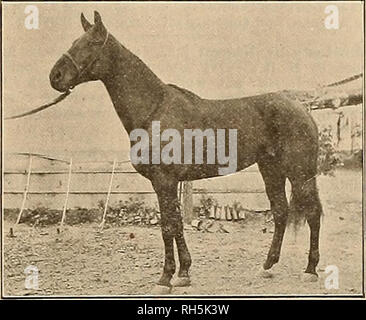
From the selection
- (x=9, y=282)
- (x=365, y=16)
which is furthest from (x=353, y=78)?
(x=9, y=282)

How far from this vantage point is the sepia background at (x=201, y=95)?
86.4 inches

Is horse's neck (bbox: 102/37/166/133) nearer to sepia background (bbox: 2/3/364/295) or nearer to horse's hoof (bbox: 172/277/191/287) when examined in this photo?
sepia background (bbox: 2/3/364/295)

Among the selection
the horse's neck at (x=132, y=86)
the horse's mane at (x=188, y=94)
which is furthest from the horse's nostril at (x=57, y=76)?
the horse's mane at (x=188, y=94)

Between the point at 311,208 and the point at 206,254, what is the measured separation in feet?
0.92

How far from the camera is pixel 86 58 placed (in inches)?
84.5

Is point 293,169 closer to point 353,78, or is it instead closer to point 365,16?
point 353,78

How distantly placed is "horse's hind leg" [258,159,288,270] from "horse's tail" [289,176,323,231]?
0.07 ft

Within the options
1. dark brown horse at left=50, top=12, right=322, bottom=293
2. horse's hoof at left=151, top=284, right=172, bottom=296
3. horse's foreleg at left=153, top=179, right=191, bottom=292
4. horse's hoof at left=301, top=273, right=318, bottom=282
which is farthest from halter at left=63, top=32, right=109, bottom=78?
horse's hoof at left=301, top=273, right=318, bottom=282

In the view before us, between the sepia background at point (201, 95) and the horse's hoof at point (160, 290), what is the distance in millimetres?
21

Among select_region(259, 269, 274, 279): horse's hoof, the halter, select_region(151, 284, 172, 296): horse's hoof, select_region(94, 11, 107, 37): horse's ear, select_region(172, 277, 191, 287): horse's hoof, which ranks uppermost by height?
select_region(94, 11, 107, 37): horse's ear

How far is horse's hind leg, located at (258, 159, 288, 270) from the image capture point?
219 cm

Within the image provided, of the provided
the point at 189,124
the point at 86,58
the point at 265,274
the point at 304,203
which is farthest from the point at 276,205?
the point at 86,58

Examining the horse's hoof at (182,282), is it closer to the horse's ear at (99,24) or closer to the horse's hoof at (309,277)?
the horse's hoof at (309,277)

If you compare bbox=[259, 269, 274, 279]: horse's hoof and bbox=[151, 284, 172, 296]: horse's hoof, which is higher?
bbox=[259, 269, 274, 279]: horse's hoof
